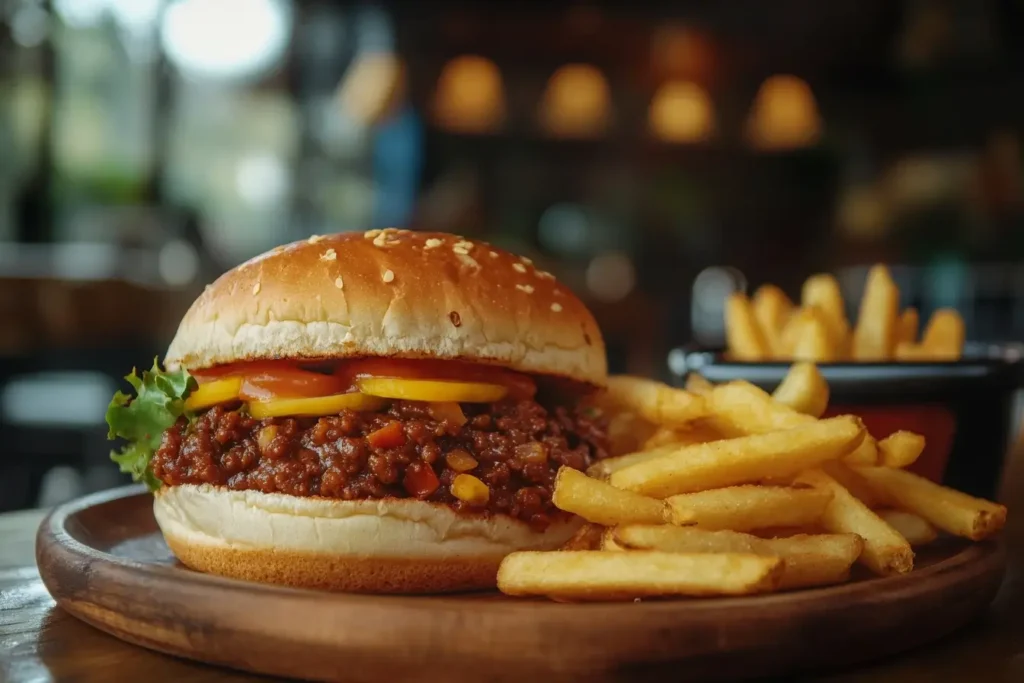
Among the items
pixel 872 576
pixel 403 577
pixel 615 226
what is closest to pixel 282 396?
pixel 403 577

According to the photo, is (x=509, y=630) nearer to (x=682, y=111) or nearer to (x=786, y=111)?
(x=682, y=111)

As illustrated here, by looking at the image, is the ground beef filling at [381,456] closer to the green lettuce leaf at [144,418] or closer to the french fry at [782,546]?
the green lettuce leaf at [144,418]

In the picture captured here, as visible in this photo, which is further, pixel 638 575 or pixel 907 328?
pixel 907 328

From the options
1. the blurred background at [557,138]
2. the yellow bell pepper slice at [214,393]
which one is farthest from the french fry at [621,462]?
the blurred background at [557,138]

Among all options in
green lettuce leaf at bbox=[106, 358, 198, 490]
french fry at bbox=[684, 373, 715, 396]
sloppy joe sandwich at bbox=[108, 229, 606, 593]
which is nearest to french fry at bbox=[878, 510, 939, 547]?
french fry at bbox=[684, 373, 715, 396]

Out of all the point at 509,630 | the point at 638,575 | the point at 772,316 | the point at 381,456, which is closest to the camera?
the point at 509,630

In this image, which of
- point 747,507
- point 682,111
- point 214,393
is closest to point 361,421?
point 214,393
